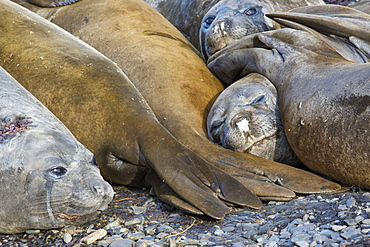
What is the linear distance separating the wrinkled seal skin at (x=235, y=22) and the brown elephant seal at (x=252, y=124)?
888 mm

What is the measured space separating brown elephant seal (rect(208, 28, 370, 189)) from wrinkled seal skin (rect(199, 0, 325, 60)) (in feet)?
1.77

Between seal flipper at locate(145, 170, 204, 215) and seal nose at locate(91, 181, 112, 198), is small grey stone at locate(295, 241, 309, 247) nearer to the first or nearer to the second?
seal flipper at locate(145, 170, 204, 215)

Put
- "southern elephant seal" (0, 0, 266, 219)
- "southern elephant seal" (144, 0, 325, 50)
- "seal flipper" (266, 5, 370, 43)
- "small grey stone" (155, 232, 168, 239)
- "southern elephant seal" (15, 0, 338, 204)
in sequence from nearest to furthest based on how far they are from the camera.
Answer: "small grey stone" (155, 232, 168, 239), "southern elephant seal" (0, 0, 266, 219), "southern elephant seal" (15, 0, 338, 204), "seal flipper" (266, 5, 370, 43), "southern elephant seal" (144, 0, 325, 50)

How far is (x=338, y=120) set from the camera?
3361mm

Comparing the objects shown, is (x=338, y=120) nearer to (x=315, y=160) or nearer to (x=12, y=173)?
(x=315, y=160)

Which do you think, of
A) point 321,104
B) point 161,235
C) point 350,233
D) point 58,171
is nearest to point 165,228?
point 161,235

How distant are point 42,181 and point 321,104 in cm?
174

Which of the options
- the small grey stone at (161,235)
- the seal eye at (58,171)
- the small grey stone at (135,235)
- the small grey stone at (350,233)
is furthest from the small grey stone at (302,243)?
the seal eye at (58,171)

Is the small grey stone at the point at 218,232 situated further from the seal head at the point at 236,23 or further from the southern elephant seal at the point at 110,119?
the seal head at the point at 236,23

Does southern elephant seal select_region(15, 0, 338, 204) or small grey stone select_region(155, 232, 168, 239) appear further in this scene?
southern elephant seal select_region(15, 0, 338, 204)

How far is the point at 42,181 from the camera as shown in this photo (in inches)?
112

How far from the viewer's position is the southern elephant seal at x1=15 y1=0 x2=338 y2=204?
11.3 ft

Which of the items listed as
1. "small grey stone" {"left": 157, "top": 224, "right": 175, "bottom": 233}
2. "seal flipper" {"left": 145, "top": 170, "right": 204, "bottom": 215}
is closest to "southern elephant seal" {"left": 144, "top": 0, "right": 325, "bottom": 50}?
"seal flipper" {"left": 145, "top": 170, "right": 204, "bottom": 215}

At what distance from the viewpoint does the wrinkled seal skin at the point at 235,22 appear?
4762mm
